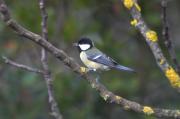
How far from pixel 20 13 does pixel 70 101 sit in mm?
885

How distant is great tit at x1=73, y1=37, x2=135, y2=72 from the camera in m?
3.48

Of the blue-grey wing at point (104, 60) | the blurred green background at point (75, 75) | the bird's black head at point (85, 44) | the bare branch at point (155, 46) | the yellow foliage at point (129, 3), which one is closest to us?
the bare branch at point (155, 46)

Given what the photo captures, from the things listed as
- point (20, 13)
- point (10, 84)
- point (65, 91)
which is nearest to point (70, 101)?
point (65, 91)

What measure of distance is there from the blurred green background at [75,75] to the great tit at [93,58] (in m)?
1.19

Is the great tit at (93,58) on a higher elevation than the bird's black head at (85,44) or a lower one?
lower

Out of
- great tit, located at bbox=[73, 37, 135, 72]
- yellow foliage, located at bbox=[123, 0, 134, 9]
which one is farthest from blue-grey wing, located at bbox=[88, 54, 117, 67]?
yellow foliage, located at bbox=[123, 0, 134, 9]

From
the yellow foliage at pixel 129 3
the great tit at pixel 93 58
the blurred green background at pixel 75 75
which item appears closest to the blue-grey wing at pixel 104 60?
the great tit at pixel 93 58

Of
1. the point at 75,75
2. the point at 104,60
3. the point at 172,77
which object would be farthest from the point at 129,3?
the point at 75,75

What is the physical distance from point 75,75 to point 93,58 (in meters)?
1.50

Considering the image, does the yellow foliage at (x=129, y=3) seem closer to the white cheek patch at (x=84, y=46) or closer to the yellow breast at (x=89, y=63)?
the yellow breast at (x=89, y=63)

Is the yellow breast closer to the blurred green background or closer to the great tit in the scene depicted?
the great tit

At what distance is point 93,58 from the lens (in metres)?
3.59

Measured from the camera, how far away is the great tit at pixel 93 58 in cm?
348

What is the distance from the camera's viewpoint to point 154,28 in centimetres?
525
